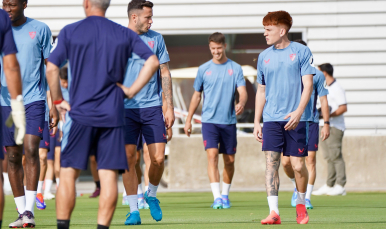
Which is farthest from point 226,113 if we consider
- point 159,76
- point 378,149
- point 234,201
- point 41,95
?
point 378,149

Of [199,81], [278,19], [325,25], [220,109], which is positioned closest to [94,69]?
[278,19]

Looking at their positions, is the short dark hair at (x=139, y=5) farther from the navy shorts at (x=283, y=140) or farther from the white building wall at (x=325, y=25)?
the white building wall at (x=325, y=25)

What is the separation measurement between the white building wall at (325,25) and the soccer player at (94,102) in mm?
10066

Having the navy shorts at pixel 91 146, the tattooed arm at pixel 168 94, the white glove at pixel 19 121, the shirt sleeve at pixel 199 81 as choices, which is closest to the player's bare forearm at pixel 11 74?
the white glove at pixel 19 121

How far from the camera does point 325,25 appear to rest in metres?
14.6

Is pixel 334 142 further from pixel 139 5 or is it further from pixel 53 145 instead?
pixel 139 5

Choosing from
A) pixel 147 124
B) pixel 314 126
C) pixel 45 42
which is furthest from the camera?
pixel 314 126

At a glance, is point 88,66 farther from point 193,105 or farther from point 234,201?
point 234,201

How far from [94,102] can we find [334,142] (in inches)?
355

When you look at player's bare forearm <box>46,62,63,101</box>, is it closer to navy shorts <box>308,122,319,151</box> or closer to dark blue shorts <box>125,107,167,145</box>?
dark blue shorts <box>125,107,167,145</box>

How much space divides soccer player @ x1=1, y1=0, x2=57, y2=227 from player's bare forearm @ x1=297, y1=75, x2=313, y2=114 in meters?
2.58

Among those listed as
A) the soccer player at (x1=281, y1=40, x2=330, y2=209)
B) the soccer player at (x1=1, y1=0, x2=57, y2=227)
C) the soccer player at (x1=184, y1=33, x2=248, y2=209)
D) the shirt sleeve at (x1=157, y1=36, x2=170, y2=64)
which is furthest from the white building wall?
the soccer player at (x1=1, y1=0, x2=57, y2=227)

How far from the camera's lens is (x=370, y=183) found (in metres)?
14.0

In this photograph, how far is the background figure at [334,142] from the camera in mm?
12750
